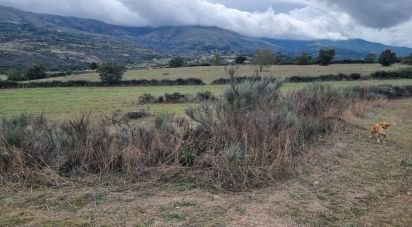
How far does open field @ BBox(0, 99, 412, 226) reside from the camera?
19.0 ft

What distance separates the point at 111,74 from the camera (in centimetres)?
5712

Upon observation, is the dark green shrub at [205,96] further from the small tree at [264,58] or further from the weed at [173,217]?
the small tree at [264,58]

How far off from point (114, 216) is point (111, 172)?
1912mm

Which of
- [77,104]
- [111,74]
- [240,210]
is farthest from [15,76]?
[240,210]

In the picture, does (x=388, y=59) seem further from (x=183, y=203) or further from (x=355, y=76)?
(x=183, y=203)

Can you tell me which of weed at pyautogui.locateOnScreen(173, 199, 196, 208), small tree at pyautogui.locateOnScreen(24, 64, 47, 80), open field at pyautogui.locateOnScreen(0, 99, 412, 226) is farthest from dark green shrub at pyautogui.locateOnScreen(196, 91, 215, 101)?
small tree at pyautogui.locateOnScreen(24, 64, 47, 80)

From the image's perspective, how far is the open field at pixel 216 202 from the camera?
5.79 metres

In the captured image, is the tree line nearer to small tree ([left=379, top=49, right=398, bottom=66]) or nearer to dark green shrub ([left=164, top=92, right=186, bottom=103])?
small tree ([left=379, top=49, right=398, bottom=66])

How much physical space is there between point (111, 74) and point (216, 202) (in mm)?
52960

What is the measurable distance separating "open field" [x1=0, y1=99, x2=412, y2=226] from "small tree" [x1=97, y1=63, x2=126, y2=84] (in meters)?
50.8

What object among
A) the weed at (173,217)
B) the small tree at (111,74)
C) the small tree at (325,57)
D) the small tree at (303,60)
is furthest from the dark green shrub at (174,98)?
the small tree at (303,60)

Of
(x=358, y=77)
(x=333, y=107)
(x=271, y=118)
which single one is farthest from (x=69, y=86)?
(x=271, y=118)

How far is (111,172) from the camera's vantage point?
7633 millimetres

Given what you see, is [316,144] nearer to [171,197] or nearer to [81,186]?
[171,197]
